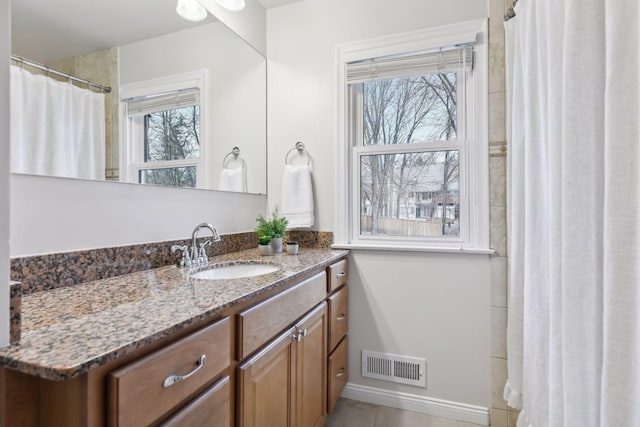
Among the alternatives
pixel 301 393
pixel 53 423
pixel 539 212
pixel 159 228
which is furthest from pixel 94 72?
pixel 539 212

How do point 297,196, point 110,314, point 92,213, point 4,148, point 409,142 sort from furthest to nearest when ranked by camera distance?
point 297,196 → point 409,142 → point 92,213 → point 110,314 → point 4,148

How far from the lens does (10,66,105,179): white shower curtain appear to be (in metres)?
0.99

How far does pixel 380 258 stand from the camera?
6.34ft

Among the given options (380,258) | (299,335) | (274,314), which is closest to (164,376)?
(274,314)

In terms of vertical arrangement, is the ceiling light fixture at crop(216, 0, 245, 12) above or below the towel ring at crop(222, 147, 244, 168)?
above

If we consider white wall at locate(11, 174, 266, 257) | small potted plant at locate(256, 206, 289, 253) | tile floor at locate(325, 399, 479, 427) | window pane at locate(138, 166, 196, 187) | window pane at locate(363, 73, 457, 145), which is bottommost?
tile floor at locate(325, 399, 479, 427)

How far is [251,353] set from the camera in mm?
1006

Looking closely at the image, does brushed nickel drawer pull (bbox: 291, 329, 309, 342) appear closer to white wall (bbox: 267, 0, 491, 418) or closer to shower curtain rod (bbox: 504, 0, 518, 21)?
white wall (bbox: 267, 0, 491, 418)

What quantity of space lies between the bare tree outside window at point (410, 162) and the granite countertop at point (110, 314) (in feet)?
2.95

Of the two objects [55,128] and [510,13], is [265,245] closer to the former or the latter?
[55,128]

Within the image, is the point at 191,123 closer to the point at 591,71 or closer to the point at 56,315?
the point at 56,315

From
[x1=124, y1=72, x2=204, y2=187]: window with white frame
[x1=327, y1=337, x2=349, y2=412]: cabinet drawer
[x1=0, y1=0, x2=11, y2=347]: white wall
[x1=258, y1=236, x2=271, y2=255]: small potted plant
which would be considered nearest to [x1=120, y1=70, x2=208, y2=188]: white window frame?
[x1=124, y1=72, x2=204, y2=187]: window with white frame

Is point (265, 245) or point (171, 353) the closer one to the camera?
point (171, 353)

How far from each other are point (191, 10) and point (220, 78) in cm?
34
